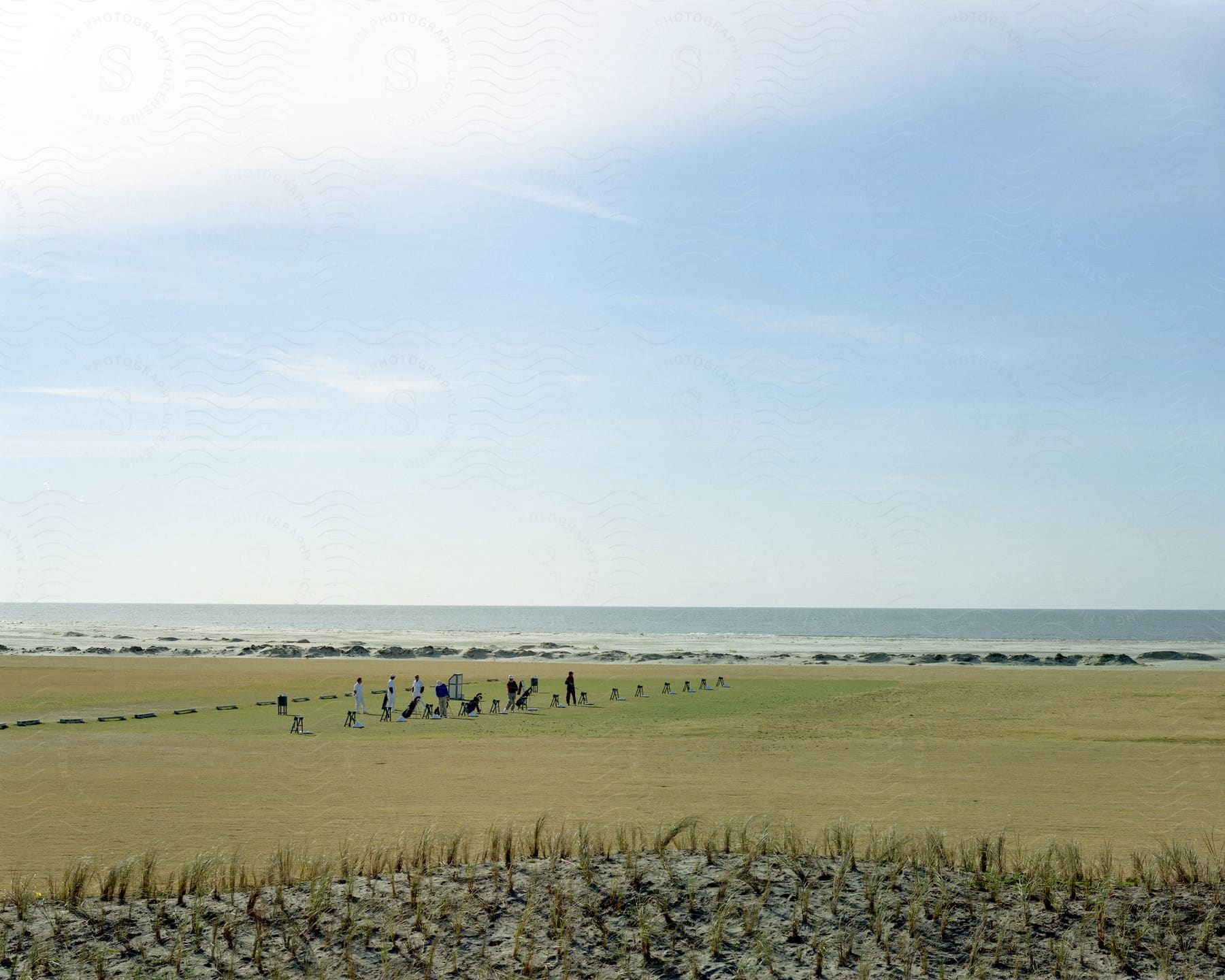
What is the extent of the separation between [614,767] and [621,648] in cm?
6764

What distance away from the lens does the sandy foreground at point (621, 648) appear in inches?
2798

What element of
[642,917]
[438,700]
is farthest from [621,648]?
[642,917]

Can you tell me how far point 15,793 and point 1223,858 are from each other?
1779cm

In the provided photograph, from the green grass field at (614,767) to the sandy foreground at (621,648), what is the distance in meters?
30.1

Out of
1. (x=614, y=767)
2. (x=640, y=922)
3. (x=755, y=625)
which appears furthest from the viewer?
(x=755, y=625)

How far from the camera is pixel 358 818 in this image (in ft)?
49.8

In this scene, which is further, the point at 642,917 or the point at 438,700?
the point at 438,700

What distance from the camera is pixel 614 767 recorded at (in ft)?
68.7

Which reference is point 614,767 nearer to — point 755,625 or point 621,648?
point 621,648

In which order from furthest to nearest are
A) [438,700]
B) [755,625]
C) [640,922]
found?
1. [755,625]
2. [438,700]
3. [640,922]

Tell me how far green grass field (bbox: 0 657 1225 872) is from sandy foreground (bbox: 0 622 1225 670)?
30.1 metres

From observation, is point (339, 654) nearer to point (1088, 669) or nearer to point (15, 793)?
point (1088, 669)

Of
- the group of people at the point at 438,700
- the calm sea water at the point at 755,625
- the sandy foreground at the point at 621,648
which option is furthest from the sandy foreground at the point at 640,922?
the calm sea water at the point at 755,625

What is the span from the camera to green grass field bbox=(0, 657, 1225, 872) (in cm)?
1484
